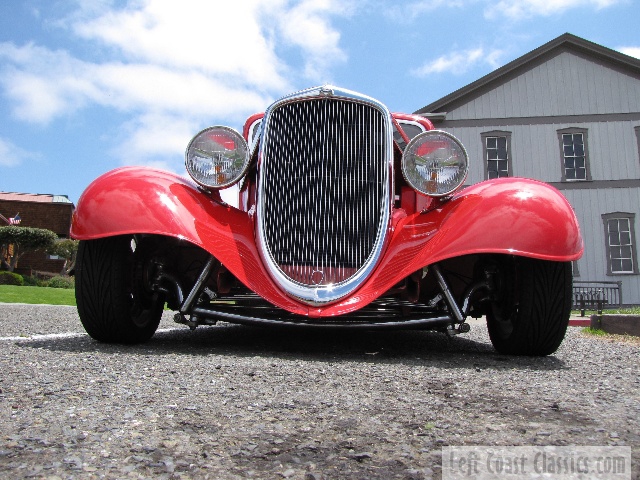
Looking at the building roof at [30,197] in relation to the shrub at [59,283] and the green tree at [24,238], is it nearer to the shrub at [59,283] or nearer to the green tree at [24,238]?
the green tree at [24,238]

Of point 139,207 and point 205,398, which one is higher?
point 139,207

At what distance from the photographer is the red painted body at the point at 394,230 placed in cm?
289

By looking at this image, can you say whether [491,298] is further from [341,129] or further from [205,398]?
[205,398]

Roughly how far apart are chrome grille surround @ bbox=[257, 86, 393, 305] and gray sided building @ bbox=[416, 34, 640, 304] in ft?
43.7

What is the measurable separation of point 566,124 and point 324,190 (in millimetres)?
15216

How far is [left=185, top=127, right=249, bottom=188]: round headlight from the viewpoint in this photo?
3428 millimetres

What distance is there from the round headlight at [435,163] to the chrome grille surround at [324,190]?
0.19 meters

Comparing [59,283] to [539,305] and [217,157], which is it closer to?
[217,157]

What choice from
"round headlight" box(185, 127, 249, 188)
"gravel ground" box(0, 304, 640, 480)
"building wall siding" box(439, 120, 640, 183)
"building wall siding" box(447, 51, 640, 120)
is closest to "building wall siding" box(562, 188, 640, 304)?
"building wall siding" box(439, 120, 640, 183)

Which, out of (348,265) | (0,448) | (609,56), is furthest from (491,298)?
(609,56)

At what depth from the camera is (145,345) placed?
3395mm

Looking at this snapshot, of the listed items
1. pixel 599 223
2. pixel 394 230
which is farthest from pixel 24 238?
pixel 394 230

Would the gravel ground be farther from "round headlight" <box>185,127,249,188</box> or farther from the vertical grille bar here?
"round headlight" <box>185,127,249,188</box>

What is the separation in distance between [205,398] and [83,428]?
1.52ft
